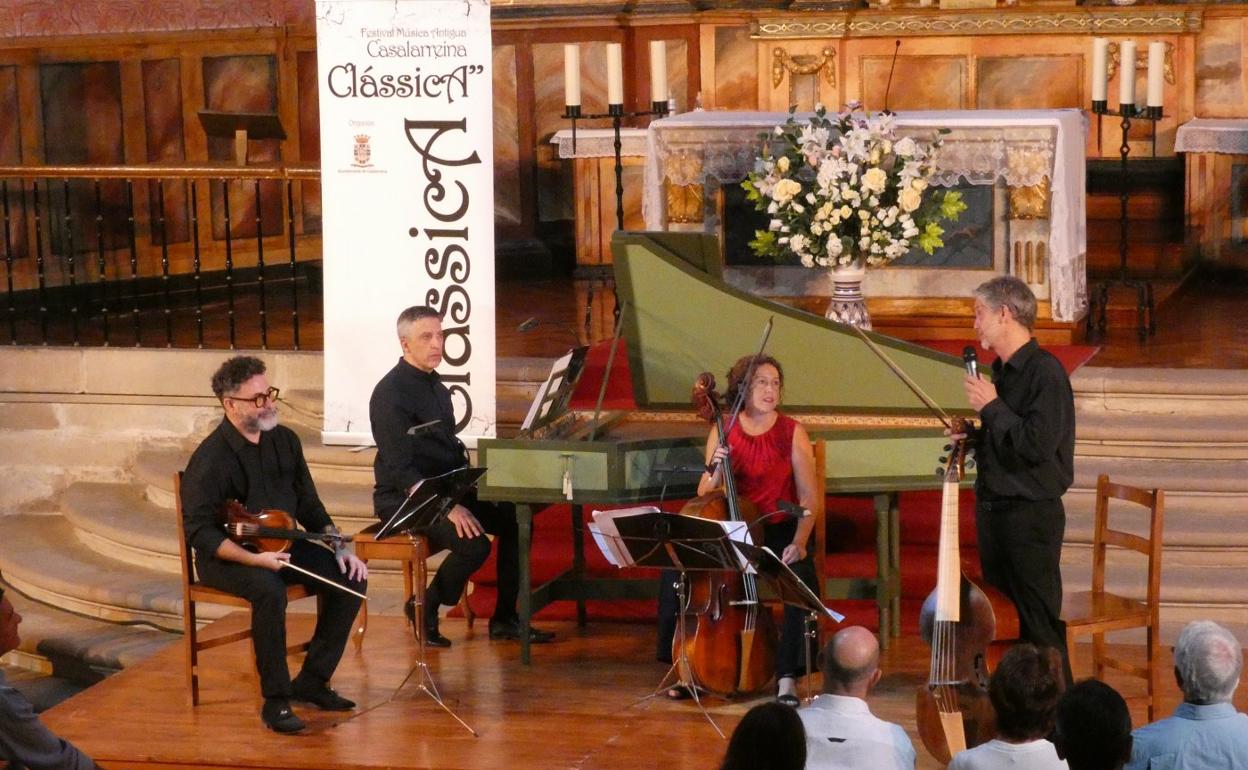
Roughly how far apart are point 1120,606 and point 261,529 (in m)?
2.59

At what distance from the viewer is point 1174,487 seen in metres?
7.19

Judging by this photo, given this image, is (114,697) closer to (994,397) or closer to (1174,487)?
(994,397)

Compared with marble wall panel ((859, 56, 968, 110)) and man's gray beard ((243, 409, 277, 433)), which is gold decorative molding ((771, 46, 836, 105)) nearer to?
marble wall panel ((859, 56, 968, 110))

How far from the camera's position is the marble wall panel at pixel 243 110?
1129 centimetres

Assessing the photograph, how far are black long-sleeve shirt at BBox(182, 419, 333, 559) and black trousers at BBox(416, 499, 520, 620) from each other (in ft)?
1.64

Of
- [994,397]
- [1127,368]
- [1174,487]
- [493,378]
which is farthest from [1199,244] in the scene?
[994,397]

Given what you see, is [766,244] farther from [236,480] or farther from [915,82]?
[915,82]

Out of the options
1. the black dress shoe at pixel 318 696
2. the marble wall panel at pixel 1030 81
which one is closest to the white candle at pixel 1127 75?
the marble wall panel at pixel 1030 81

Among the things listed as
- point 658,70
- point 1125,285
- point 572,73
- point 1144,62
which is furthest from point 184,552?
point 1144,62

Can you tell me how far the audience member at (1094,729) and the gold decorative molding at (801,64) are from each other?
787 centimetres

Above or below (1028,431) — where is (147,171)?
above

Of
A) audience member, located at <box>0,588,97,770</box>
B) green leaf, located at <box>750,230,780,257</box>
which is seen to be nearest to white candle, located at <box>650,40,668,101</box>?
green leaf, located at <box>750,230,780,257</box>

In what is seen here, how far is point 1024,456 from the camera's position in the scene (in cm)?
525

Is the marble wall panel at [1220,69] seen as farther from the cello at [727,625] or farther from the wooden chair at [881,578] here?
the cello at [727,625]
